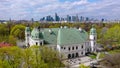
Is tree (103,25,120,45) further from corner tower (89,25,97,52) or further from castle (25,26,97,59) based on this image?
castle (25,26,97,59)

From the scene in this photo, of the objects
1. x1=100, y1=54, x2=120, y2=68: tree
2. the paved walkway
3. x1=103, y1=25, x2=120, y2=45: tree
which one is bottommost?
the paved walkway

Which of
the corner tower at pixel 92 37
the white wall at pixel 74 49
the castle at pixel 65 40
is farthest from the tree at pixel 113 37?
the white wall at pixel 74 49

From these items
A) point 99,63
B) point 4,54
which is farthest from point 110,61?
point 4,54

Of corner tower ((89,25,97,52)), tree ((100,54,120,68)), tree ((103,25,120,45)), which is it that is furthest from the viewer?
tree ((103,25,120,45))

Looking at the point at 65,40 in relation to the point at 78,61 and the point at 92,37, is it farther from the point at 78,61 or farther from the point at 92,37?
the point at 92,37

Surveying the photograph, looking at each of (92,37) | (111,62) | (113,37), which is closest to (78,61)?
A: (92,37)

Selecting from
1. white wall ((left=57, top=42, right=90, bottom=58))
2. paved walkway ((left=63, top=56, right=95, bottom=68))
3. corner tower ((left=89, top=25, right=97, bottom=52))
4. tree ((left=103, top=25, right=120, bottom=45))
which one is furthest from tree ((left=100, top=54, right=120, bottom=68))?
tree ((left=103, top=25, right=120, bottom=45))

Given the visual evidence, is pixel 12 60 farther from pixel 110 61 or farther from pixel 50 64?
pixel 110 61

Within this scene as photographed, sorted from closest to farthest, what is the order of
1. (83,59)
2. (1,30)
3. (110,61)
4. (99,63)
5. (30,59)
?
(30,59) < (110,61) < (99,63) < (83,59) < (1,30)
